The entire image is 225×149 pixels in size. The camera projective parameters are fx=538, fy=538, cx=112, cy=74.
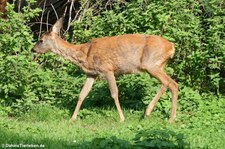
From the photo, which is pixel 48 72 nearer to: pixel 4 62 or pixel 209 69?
pixel 4 62

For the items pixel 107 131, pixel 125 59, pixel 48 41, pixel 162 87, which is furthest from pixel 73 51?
pixel 107 131

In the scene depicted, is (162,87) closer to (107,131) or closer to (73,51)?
(73,51)

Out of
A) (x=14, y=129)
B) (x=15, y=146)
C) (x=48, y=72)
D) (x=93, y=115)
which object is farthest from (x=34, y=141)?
(x=48, y=72)

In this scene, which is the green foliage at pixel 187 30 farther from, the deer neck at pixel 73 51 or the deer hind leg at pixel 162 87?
the deer neck at pixel 73 51

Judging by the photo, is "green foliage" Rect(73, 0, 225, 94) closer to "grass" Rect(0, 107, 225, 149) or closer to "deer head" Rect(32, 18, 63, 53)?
"deer head" Rect(32, 18, 63, 53)

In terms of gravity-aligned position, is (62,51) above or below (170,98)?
above

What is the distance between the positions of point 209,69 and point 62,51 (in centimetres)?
347

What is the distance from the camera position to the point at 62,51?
1137 cm

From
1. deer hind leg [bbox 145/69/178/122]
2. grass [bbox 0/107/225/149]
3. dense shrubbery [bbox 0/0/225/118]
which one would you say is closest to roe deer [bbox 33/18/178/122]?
deer hind leg [bbox 145/69/178/122]

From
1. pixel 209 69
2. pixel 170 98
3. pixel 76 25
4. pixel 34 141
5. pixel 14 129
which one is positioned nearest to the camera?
pixel 34 141

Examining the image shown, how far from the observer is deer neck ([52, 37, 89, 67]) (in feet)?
36.2

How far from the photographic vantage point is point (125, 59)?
10.8 metres

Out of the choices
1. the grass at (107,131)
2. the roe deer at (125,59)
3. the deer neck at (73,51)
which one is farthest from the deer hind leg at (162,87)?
the deer neck at (73,51)

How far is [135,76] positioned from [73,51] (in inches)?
64.1
